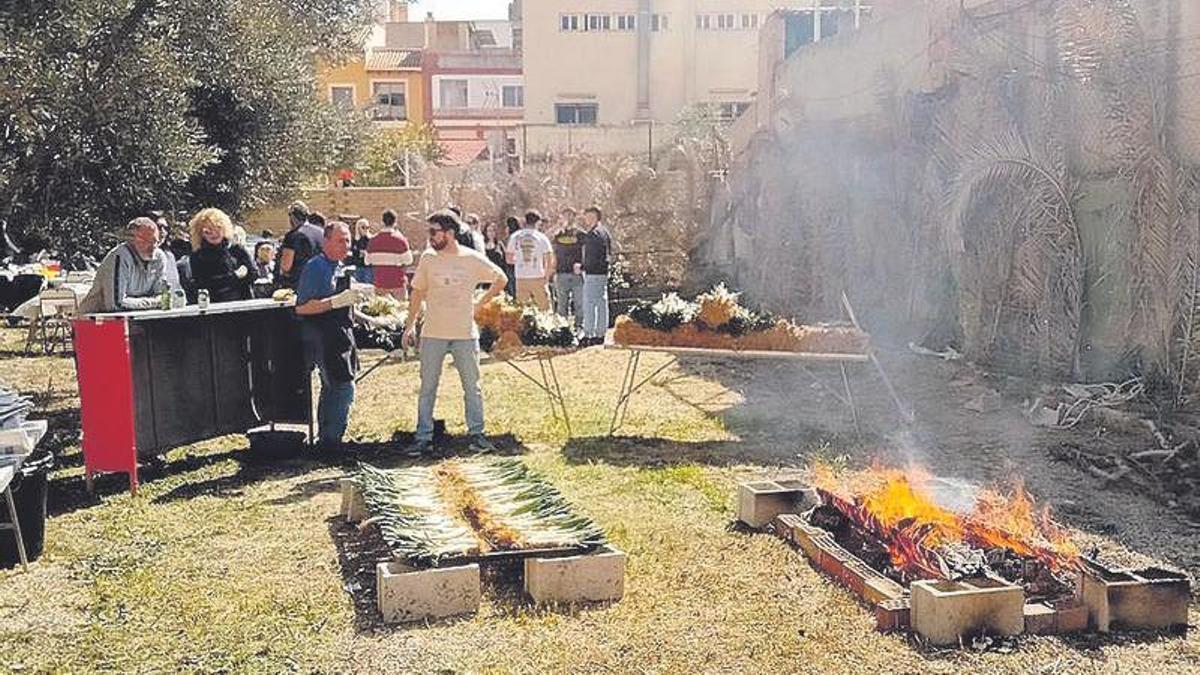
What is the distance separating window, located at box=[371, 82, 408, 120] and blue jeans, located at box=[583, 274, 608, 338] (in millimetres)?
41065

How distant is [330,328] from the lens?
30.1ft

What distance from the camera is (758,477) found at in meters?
8.44

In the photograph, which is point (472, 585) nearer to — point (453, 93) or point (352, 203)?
point (352, 203)

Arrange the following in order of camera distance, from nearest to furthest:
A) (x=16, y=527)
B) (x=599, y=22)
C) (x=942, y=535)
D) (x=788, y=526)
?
(x=942, y=535)
(x=16, y=527)
(x=788, y=526)
(x=599, y=22)

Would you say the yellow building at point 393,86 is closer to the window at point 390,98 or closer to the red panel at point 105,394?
the window at point 390,98

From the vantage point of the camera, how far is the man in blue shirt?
9062mm

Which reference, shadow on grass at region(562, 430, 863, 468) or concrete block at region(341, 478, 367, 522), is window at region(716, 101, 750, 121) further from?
concrete block at region(341, 478, 367, 522)

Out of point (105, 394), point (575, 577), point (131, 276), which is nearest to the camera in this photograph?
point (575, 577)

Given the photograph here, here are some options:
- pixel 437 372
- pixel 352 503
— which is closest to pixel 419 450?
pixel 437 372

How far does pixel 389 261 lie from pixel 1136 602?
40.6 feet

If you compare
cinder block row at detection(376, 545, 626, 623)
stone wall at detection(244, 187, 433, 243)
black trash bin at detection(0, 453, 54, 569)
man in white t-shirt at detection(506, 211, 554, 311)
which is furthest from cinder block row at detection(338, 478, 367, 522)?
stone wall at detection(244, 187, 433, 243)

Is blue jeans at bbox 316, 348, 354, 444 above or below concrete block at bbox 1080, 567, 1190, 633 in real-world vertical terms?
above

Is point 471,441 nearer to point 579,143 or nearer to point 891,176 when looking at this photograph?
point 891,176

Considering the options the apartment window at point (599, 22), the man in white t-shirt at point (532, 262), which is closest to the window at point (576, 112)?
the apartment window at point (599, 22)
